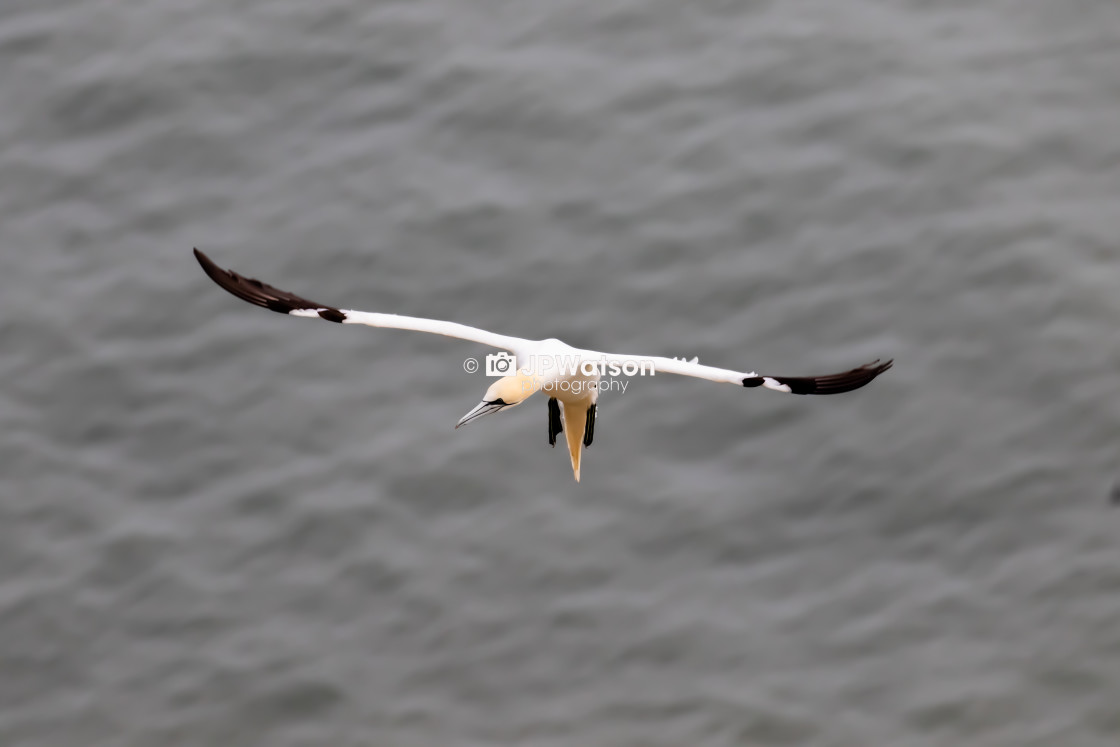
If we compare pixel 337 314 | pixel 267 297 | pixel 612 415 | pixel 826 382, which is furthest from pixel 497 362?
pixel 612 415

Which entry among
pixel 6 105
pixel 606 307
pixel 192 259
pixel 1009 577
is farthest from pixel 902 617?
pixel 6 105

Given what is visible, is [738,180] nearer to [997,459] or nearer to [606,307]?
[606,307]

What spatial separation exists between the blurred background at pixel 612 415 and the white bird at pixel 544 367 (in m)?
7.31

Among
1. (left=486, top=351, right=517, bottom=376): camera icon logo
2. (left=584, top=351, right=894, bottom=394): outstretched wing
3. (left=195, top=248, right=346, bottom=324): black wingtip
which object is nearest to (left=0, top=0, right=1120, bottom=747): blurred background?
(left=486, top=351, right=517, bottom=376): camera icon logo

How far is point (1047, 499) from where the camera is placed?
27344 mm

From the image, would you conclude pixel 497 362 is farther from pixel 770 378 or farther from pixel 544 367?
pixel 770 378

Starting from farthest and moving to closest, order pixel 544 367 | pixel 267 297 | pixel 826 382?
pixel 267 297 → pixel 544 367 → pixel 826 382

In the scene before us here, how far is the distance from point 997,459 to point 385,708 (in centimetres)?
917

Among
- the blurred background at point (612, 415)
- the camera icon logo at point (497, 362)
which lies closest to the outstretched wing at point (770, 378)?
the camera icon logo at point (497, 362)

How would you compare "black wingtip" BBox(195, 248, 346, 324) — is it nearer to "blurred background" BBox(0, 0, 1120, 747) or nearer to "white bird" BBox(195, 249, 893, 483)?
"white bird" BBox(195, 249, 893, 483)

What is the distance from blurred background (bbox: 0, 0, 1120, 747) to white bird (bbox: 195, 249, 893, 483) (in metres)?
7.31

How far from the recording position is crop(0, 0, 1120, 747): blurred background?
27141mm

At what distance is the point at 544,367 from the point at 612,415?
26.8 feet

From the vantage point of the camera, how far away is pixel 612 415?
2733 cm
